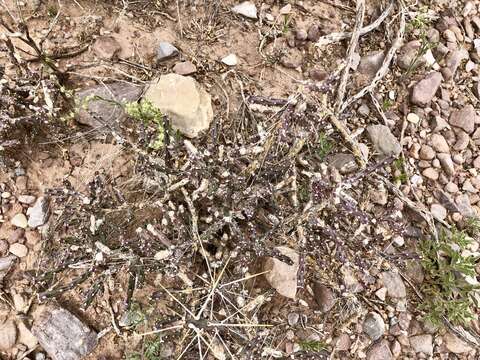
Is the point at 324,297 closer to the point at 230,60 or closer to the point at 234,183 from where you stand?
the point at 234,183

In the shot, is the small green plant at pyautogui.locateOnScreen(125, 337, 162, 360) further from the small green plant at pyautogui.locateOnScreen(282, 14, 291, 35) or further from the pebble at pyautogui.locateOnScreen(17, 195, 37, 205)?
the small green plant at pyautogui.locateOnScreen(282, 14, 291, 35)

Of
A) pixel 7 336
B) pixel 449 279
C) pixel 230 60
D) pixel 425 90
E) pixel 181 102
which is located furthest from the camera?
pixel 425 90

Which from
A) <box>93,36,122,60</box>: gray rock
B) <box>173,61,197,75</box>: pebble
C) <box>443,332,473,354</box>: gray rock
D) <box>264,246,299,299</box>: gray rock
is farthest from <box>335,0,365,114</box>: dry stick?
<box>443,332,473,354</box>: gray rock

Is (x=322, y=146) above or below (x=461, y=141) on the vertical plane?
above

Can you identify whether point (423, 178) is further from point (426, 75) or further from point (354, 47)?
point (354, 47)

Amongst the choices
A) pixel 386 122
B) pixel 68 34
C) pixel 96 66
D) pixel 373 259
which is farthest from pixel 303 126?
pixel 68 34

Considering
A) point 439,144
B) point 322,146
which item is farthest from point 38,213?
point 439,144
